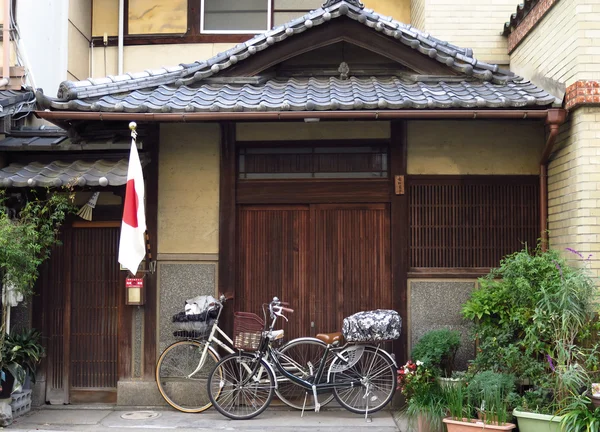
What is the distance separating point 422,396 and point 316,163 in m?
3.63

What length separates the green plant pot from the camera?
707 centimetres

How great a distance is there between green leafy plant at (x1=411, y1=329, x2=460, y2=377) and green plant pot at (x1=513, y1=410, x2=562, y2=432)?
4.58 ft

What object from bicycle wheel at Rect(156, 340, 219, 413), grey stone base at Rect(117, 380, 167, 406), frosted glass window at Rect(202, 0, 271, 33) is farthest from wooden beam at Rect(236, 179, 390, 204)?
frosted glass window at Rect(202, 0, 271, 33)

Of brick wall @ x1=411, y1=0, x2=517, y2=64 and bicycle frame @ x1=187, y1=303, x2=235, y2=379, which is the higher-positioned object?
brick wall @ x1=411, y1=0, x2=517, y2=64

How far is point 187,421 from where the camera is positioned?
28.7 feet

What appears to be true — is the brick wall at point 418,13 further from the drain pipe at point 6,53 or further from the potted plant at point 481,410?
the drain pipe at point 6,53

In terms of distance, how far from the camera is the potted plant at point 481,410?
7332 millimetres

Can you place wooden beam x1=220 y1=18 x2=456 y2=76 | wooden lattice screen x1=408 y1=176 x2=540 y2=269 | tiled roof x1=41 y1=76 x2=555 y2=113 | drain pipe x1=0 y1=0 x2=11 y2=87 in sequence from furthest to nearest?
drain pipe x1=0 y1=0 x2=11 y2=87, wooden beam x1=220 y1=18 x2=456 y2=76, wooden lattice screen x1=408 y1=176 x2=540 y2=269, tiled roof x1=41 y1=76 x2=555 y2=113

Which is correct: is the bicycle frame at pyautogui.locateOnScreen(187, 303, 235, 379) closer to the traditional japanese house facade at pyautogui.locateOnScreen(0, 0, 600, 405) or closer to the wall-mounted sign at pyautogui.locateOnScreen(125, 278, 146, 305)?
the traditional japanese house facade at pyautogui.locateOnScreen(0, 0, 600, 405)

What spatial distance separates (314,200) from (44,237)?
371cm

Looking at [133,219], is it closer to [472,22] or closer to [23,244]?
[23,244]

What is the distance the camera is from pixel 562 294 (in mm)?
7387

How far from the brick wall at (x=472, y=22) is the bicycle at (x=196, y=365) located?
5720mm

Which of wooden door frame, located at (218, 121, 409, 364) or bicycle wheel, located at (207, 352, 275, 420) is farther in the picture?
wooden door frame, located at (218, 121, 409, 364)
